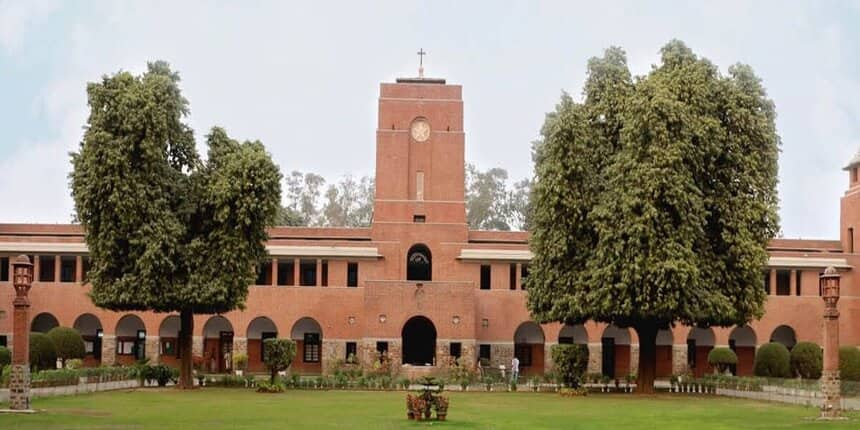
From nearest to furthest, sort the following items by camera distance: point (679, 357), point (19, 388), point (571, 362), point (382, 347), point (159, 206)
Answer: point (19, 388) → point (159, 206) → point (571, 362) → point (382, 347) → point (679, 357)

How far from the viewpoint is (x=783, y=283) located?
192 feet

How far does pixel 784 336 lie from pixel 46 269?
33819 mm

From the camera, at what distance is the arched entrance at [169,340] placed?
56406 millimetres

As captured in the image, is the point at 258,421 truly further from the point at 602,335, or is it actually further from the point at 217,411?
the point at 602,335

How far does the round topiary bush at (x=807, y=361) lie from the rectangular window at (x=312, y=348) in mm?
20668

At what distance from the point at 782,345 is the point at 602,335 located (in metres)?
8.11

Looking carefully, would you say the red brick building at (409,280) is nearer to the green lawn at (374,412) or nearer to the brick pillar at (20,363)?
the green lawn at (374,412)

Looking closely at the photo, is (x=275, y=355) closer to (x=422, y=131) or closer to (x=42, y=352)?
(x=42, y=352)

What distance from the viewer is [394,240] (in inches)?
2271

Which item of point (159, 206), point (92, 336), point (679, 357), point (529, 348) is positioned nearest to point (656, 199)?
point (159, 206)

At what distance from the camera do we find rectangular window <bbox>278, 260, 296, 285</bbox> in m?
57.5

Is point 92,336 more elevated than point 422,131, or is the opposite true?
point 422,131

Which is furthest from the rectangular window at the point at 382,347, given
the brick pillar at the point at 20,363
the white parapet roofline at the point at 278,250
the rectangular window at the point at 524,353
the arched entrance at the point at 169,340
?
the brick pillar at the point at 20,363

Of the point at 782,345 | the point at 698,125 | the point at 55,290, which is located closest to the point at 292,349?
the point at 698,125
